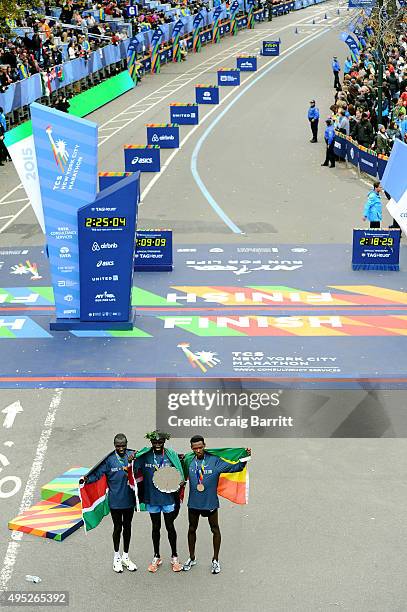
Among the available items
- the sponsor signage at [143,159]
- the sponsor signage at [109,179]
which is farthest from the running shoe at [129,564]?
the sponsor signage at [143,159]

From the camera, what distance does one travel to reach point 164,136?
124 feet

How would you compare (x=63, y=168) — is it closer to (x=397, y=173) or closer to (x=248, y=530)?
(x=397, y=173)

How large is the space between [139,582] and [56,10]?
45.8m

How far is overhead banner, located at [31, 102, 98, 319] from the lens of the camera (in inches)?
783

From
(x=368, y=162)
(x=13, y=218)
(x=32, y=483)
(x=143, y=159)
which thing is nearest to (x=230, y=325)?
(x=32, y=483)

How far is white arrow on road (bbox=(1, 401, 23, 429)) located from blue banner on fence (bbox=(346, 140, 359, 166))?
19.5 meters

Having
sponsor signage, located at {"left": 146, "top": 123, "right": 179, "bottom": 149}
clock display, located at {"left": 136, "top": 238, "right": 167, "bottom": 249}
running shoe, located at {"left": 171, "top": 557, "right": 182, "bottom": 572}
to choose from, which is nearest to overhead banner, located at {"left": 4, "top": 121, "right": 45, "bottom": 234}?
clock display, located at {"left": 136, "top": 238, "right": 167, "bottom": 249}

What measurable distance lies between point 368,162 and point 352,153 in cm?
172

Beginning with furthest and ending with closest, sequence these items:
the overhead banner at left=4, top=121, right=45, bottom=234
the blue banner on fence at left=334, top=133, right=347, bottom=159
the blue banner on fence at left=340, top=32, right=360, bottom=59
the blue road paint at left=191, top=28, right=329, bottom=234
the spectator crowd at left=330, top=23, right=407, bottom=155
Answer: the blue banner on fence at left=340, top=32, right=360, bottom=59 → the blue banner on fence at left=334, top=133, right=347, bottom=159 → the spectator crowd at left=330, top=23, right=407, bottom=155 → the blue road paint at left=191, top=28, right=329, bottom=234 → the overhead banner at left=4, top=121, right=45, bottom=234

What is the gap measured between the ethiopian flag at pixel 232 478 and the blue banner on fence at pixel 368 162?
21582 mm

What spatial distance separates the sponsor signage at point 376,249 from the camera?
24.3 m

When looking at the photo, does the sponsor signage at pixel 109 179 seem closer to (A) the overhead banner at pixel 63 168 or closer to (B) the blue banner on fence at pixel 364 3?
(A) the overhead banner at pixel 63 168

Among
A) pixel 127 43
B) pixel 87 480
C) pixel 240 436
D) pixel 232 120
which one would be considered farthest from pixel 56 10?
pixel 87 480

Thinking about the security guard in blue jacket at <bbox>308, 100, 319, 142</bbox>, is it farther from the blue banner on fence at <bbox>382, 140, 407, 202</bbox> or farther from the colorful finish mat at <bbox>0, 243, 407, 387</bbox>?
the blue banner on fence at <bbox>382, 140, 407, 202</bbox>
